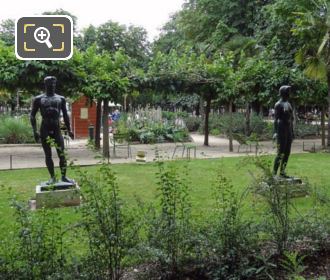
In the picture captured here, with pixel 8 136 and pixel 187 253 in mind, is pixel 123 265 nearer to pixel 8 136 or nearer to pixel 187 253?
pixel 187 253

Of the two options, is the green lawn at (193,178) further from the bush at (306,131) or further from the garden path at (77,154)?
the bush at (306,131)

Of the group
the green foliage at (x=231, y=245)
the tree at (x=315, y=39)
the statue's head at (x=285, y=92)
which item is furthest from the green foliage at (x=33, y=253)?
the tree at (x=315, y=39)

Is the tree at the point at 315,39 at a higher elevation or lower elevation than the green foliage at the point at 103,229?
higher

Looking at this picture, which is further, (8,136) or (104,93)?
(8,136)

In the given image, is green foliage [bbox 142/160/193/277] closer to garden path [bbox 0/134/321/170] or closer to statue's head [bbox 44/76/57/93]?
statue's head [bbox 44/76/57/93]

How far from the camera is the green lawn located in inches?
292

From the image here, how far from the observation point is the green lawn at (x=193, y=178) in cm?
741

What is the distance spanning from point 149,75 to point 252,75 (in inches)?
162

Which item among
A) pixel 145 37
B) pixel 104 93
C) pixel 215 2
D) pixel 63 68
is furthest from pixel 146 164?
pixel 145 37

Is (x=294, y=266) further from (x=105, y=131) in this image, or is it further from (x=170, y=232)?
(x=105, y=131)

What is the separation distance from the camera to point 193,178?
994 centimetres

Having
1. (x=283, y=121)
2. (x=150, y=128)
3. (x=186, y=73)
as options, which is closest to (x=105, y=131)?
(x=186, y=73)

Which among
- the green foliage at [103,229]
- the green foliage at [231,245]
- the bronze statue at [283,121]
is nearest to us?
the green foliage at [103,229]

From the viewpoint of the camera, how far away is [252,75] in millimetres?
16500
